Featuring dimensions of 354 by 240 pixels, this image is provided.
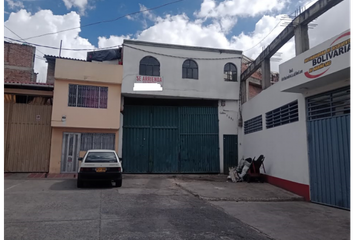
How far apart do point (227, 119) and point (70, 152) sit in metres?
9.48

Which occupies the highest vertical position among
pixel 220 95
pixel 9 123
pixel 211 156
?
pixel 220 95

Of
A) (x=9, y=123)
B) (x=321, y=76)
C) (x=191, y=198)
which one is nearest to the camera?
(x=321, y=76)

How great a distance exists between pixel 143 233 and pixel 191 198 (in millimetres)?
4094

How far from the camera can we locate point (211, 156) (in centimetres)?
1680

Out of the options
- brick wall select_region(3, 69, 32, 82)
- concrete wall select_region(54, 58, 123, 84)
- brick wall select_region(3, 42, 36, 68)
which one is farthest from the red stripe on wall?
brick wall select_region(3, 42, 36, 68)

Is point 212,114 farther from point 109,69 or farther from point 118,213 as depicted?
point 118,213

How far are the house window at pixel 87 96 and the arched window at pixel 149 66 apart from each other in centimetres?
243

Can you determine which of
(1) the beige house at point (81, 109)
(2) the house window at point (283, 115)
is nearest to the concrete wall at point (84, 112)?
(1) the beige house at point (81, 109)

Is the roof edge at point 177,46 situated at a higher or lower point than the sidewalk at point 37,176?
higher

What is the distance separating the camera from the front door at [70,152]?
49.3 feet

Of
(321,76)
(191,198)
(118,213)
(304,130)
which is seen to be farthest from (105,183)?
(321,76)

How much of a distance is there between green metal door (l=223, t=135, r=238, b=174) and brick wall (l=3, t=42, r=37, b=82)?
684 inches

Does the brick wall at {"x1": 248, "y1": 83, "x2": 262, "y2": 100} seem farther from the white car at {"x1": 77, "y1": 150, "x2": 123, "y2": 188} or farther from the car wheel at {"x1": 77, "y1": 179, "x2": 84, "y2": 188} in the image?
the car wheel at {"x1": 77, "y1": 179, "x2": 84, "y2": 188}

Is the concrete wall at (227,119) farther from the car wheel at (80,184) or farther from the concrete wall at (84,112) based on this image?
the car wheel at (80,184)
